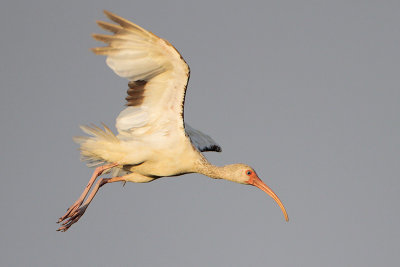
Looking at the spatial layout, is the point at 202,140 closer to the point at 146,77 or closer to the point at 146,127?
the point at 146,127

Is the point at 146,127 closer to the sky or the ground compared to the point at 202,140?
closer to the sky

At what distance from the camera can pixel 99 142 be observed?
64.1ft

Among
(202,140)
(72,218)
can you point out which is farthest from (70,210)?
(202,140)

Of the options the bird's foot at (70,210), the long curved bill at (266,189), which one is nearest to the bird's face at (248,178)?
the long curved bill at (266,189)

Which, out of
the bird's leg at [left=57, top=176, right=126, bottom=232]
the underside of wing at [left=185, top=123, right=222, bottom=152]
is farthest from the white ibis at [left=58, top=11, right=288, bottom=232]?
the underside of wing at [left=185, top=123, right=222, bottom=152]

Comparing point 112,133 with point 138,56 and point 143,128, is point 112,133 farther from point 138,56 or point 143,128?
point 138,56

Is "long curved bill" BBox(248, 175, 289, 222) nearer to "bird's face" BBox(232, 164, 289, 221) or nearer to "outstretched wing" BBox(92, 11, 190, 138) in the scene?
"bird's face" BBox(232, 164, 289, 221)

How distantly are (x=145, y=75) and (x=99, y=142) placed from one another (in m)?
2.36

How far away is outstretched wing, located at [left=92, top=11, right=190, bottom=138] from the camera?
1747 centimetres

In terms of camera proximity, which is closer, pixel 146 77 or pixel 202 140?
pixel 146 77

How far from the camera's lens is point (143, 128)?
19391mm

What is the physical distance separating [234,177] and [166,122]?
2586 millimetres

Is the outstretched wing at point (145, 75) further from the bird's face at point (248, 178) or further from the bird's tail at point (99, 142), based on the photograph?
the bird's face at point (248, 178)

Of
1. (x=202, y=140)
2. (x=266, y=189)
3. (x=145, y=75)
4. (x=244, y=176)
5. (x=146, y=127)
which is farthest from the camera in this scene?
(x=202, y=140)
